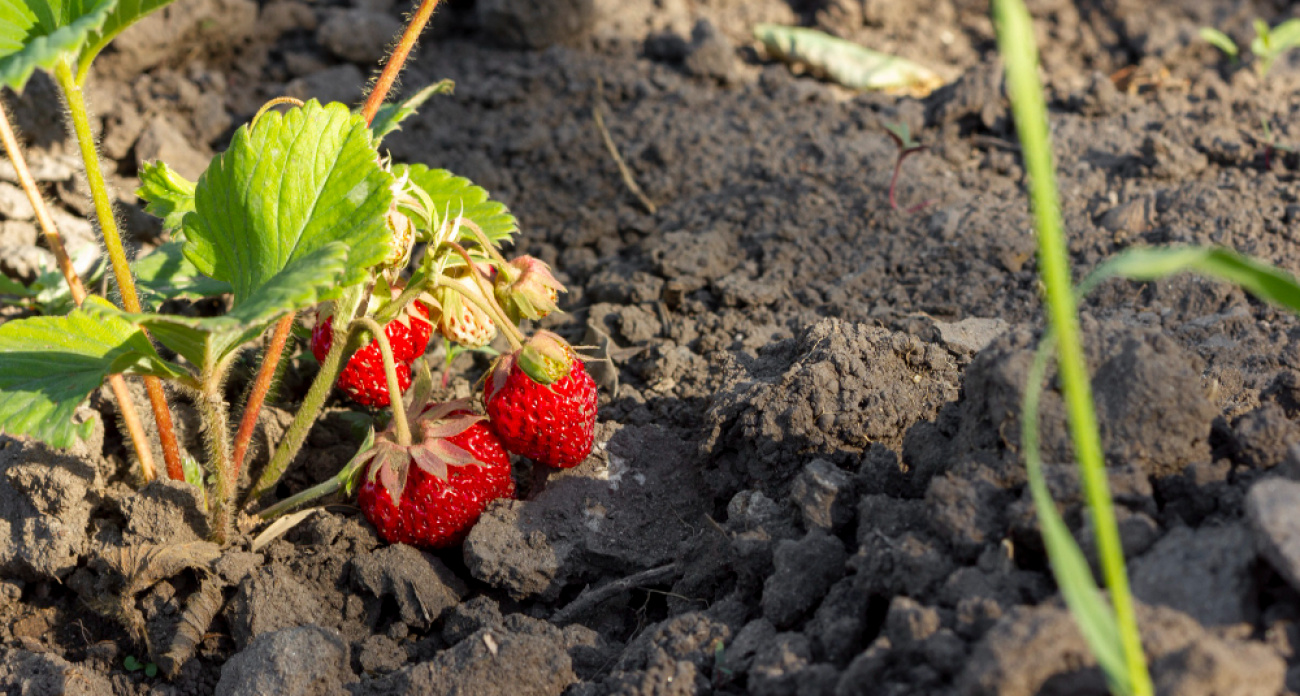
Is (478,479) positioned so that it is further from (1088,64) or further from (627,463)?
(1088,64)

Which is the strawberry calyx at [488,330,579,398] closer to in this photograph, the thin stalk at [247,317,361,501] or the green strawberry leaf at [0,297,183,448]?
the thin stalk at [247,317,361,501]

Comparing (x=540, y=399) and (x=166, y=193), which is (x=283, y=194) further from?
(x=540, y=399)

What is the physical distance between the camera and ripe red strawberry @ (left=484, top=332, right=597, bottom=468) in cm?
191

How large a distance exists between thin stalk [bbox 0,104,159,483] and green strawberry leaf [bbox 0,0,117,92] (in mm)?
307

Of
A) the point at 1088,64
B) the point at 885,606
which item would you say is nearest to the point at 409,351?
the point at 885,606

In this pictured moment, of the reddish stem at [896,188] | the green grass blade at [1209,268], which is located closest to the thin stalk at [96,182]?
the green grass blade at [1209,268]

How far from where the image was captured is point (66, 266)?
6.65 feet

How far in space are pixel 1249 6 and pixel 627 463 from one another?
384cm

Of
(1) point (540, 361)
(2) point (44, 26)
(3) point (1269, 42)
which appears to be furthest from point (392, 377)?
(3) point (1269, 42)

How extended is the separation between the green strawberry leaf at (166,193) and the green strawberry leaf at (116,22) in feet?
1.00

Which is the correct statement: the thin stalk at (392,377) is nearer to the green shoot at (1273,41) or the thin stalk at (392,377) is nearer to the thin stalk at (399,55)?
the thin stalk at (399,55)

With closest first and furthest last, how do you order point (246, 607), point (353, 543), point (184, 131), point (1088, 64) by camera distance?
point (246, 607) < point (353, 543) < point (184, 131) < point (1088, 64)

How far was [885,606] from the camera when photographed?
1494 mm

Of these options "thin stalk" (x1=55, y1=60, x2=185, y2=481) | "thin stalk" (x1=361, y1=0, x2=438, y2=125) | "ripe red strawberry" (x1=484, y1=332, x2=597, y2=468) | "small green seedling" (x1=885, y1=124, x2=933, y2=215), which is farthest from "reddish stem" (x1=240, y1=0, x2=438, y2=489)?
"small green seedling" (x1=885, y1=124, x2=933, y2=215)
